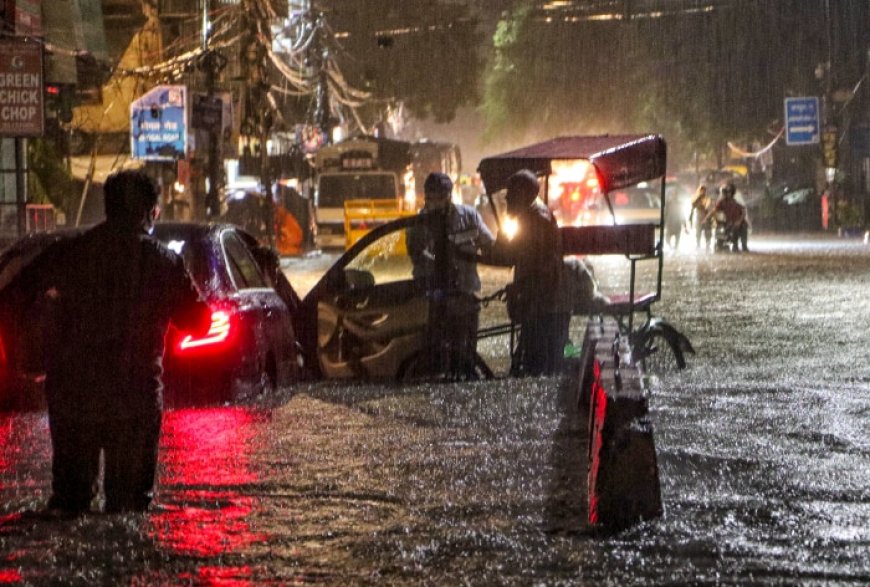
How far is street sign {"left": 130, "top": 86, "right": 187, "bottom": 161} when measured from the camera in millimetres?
27875

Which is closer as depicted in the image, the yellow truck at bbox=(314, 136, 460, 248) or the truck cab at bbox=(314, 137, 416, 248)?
the yellow truck at bbox=(314, 136, 460, 248)

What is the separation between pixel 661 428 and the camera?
8930 mm

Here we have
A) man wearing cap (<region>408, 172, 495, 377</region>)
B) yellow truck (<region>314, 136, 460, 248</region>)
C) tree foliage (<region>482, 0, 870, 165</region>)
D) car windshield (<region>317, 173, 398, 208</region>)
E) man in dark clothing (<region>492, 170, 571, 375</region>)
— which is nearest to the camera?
man in dark clothing (<region>492, 170, 571, 375</region>)

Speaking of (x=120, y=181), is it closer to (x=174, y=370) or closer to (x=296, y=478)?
(x=296, y=478)

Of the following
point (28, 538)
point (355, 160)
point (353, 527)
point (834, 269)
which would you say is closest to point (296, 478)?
point (353, 527)

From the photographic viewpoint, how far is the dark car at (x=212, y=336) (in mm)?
8375

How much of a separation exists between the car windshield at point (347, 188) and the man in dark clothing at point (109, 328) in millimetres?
35878

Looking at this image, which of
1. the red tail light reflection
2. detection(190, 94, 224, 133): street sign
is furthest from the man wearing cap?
detection(190, 94, 224, 133): street sign

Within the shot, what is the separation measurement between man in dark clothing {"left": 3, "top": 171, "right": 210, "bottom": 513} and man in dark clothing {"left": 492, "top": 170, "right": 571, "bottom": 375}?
182 inches

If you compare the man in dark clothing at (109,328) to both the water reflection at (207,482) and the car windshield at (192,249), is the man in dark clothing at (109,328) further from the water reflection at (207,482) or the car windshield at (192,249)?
the car windshield at (192,249)

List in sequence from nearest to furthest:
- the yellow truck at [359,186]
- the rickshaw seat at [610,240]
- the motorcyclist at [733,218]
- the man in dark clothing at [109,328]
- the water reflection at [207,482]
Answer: the man in dark clothing at [109,328] < the water reflection at [207,482] < the rickshaw seat at [610,240] < the motorcyclist at [733,218] < the yellow truck at [359,186]

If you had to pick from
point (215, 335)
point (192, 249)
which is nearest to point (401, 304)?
point (192, 249)

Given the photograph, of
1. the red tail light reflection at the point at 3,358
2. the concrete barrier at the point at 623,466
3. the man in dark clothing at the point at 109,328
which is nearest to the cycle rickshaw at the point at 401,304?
the red tail light reflection at the point at 3,358

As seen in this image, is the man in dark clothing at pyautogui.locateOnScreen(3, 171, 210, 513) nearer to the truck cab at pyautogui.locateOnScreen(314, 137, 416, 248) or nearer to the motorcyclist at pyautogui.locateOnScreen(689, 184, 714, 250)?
the truck cab at pyautogui.locateOnScreen(314, 137, 416, 248)
